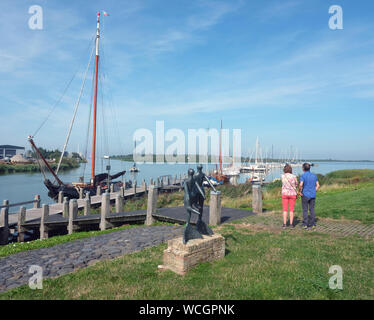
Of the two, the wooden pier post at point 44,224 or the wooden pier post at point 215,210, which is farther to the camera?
the wooden pier post at point 44,224

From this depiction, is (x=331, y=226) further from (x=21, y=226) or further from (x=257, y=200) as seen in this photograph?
(x=21, y=226)

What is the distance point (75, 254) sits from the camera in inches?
284

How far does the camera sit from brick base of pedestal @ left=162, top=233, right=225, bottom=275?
5000 mm

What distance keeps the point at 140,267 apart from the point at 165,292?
4.73 feet

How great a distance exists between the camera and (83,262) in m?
6.40

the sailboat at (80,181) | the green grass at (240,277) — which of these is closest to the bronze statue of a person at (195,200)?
the green grass at (240,277)

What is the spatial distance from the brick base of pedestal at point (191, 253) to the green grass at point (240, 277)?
148mm

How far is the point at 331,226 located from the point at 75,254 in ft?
26.9

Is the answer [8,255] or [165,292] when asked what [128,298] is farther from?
[8,255]

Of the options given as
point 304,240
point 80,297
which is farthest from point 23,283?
point 304,240

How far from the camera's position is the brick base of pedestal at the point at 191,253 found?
5000 millimetres

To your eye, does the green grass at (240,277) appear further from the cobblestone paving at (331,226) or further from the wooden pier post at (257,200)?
the wooden pier post at (257,200)

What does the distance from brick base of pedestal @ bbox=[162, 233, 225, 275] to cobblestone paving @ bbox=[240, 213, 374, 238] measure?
4067 mm

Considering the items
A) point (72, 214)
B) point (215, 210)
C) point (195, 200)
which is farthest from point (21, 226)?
point (195, 200)
